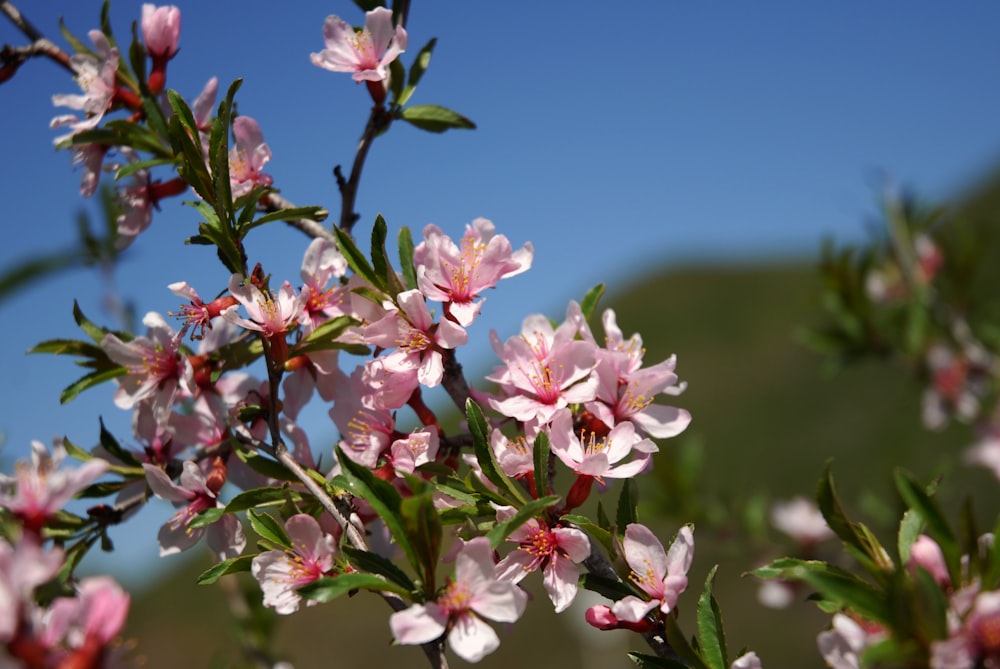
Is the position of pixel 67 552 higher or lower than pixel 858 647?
higher

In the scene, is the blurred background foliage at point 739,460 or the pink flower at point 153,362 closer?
the pink flower at point 153,362

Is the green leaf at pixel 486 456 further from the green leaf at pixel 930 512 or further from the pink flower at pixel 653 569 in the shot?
the green leaf at pixel 930 512

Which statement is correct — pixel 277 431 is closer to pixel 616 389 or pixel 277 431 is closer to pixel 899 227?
pixel 616 389

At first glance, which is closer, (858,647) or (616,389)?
(858,647)

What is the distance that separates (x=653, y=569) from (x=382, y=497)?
1.62ft

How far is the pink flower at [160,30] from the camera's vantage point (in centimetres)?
182

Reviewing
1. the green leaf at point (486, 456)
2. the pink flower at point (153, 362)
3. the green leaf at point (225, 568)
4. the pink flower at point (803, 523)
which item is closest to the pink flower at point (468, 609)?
the green leaf at point (486, 456)

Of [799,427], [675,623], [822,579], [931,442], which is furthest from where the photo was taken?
[799,427]

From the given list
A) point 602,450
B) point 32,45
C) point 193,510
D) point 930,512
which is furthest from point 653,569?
point 32,45

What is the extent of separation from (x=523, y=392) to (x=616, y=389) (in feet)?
0.62

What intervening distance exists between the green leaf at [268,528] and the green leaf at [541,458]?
48 cm

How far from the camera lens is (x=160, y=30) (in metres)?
1.82

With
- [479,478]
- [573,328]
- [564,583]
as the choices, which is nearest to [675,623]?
[564,583]

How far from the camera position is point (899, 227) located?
448cm
